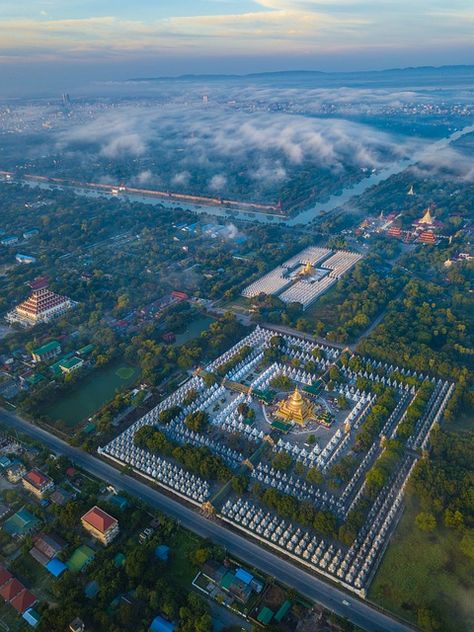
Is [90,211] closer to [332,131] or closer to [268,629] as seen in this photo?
[268,629]

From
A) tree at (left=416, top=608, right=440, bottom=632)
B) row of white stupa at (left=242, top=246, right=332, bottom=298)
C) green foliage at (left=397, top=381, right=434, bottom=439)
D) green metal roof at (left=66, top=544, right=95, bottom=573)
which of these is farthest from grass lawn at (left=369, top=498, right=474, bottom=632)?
row of white stupa at (left=242, top=246, right=332, bottom=298)

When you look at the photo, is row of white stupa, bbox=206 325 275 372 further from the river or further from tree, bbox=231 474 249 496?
the river

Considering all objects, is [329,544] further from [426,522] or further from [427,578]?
[426,522]

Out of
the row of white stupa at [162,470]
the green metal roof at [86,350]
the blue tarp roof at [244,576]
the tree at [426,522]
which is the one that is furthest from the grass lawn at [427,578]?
the green metal roof at [86,350]

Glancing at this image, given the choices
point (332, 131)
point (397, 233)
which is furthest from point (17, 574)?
point (332, 131)

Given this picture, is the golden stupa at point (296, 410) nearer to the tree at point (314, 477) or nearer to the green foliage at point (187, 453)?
the tree at point (314, 477)

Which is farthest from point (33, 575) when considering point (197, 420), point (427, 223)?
point (427, 223)
